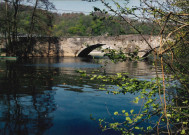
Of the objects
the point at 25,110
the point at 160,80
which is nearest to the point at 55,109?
the point at 25,110

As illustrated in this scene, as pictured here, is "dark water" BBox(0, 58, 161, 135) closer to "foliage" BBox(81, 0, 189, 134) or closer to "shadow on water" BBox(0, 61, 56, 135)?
"shadow on water" BBox(0, 61, 56, 135)

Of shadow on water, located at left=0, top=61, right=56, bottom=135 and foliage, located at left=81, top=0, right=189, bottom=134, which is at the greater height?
foliage, located at left=81, top=0, right=189, bottom=134

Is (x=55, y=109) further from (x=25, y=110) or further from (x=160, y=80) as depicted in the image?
(x=160, y=80)

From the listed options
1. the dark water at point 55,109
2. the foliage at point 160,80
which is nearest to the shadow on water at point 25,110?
the dark water at point 55,109

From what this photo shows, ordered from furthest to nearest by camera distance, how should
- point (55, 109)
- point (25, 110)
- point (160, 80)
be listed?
point (55, 109)
point (25, 110)
point (160, 80)

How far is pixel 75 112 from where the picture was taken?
4.80 m

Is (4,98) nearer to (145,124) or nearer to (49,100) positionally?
(49,100)

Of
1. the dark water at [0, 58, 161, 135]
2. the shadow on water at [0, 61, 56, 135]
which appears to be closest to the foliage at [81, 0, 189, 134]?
the dark water at [0, 58, 161, 135]

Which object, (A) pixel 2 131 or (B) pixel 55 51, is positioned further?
(B) pixel 55 51

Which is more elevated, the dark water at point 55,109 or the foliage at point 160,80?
the foliage at point 160,80

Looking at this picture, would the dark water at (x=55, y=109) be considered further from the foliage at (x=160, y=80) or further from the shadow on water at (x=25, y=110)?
the foliage at (x=160, y=80)

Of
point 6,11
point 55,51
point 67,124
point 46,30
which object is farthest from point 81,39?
point 67,124

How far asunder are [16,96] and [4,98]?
357 millimetres

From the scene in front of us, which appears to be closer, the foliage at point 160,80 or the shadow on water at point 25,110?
the foliage at point 160,80
